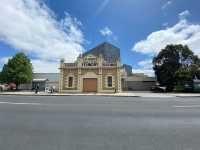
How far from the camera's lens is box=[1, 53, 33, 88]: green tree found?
1462 inches

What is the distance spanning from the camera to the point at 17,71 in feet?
123

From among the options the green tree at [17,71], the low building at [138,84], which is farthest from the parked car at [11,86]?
the low building at [138,84]

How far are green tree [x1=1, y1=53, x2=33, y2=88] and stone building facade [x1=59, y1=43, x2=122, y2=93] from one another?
11.3 m

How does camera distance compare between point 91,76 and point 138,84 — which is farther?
point 138,84

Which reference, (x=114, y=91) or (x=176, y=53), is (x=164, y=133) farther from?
(x=176, y=53)

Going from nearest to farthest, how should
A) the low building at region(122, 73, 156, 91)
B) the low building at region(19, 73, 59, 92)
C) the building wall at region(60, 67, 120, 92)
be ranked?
the building wall at region(60, 67, 120, 92), the low building at region(19, 73, 59, 92), the low building at region(122, 73, 156, 91)

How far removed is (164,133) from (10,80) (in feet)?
127

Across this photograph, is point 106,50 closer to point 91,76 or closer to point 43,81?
point 43,81

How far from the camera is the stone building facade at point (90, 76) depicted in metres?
30.6

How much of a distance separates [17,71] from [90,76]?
16.8 meters

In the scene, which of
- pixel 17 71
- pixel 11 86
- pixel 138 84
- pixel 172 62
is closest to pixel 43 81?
pixel 17 71

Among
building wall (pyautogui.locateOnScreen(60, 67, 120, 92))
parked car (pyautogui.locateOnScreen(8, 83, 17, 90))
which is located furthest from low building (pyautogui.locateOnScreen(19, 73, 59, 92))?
building wall (pyautogui.locateOnScreen(60, 67, 120, 92))

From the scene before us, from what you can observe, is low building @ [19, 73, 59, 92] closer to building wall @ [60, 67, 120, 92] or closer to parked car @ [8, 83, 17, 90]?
parked car @ [8, 83, 17, 90]

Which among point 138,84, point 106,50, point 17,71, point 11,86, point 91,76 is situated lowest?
point 11,86
